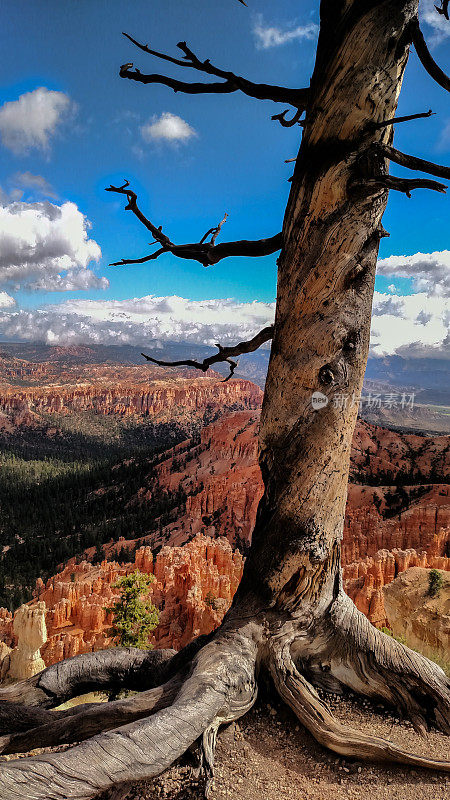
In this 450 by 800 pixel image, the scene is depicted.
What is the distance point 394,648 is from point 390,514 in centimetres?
3570

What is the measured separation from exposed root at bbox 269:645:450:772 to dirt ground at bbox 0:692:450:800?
0.27 feet

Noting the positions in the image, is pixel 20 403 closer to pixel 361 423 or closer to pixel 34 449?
pixel 34 449

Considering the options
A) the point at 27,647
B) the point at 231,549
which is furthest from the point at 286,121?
the point at 231,549

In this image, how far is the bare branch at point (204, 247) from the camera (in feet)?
11.8

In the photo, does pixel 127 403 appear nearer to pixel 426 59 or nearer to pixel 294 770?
pixel 294 770

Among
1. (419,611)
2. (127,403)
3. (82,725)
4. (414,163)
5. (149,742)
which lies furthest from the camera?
(127,403)

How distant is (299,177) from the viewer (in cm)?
312

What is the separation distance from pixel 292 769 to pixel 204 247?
149 inches

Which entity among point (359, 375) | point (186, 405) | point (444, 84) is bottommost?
point (186, 405)

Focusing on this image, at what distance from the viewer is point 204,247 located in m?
3.76

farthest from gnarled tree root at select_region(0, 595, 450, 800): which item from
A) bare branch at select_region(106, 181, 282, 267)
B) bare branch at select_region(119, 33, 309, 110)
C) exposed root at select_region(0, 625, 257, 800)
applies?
bare branch at select_region(119, 33, 309, 110)

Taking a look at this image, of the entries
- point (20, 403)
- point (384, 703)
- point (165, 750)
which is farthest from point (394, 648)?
point (20, 403)

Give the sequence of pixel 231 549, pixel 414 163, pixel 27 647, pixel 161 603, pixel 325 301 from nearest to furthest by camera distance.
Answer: pixel 414 163 → pixel 325 301 → pixel 27 647 → pixel 161 603 → pixel 231 549

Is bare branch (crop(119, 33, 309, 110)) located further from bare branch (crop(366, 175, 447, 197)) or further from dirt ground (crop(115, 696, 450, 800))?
dirt ground (crop(115, 696, 450, 800))
